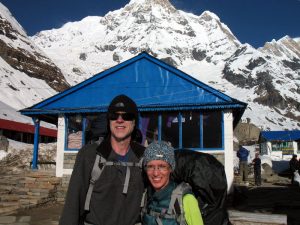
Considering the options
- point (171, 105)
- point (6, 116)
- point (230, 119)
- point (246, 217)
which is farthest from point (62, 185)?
point (6, 116)

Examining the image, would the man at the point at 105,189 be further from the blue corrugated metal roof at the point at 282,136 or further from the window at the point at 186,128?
the blue corrugated metal roof at the point at 282,136

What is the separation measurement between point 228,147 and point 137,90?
385cm

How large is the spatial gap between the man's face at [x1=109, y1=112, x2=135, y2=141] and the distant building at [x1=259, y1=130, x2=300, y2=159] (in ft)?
132

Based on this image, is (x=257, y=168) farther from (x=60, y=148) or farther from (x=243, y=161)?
(x=60, y=148)

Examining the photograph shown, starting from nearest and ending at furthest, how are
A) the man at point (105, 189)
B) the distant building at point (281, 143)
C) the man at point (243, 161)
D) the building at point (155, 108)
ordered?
the man at point (105, 189) < the building at point (155, 108) < the man at point (243, 161) < the distant building at point (281, 143)

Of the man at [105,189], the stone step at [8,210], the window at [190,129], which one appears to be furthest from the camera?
the window at [190,129]

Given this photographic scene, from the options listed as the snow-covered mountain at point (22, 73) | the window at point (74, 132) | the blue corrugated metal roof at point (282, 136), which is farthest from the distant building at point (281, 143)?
the snow-covered mountain at point (22, 73)

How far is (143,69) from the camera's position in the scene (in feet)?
46.3

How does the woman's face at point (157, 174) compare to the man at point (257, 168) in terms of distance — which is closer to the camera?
the woman's face at point (157, 174)

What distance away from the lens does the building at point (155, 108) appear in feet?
41.7

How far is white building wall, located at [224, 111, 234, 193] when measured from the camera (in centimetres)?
1219

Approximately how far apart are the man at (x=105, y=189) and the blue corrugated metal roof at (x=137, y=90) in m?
9.92

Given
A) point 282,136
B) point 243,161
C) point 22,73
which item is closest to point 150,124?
point 243,161

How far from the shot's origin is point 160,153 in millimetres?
3051
